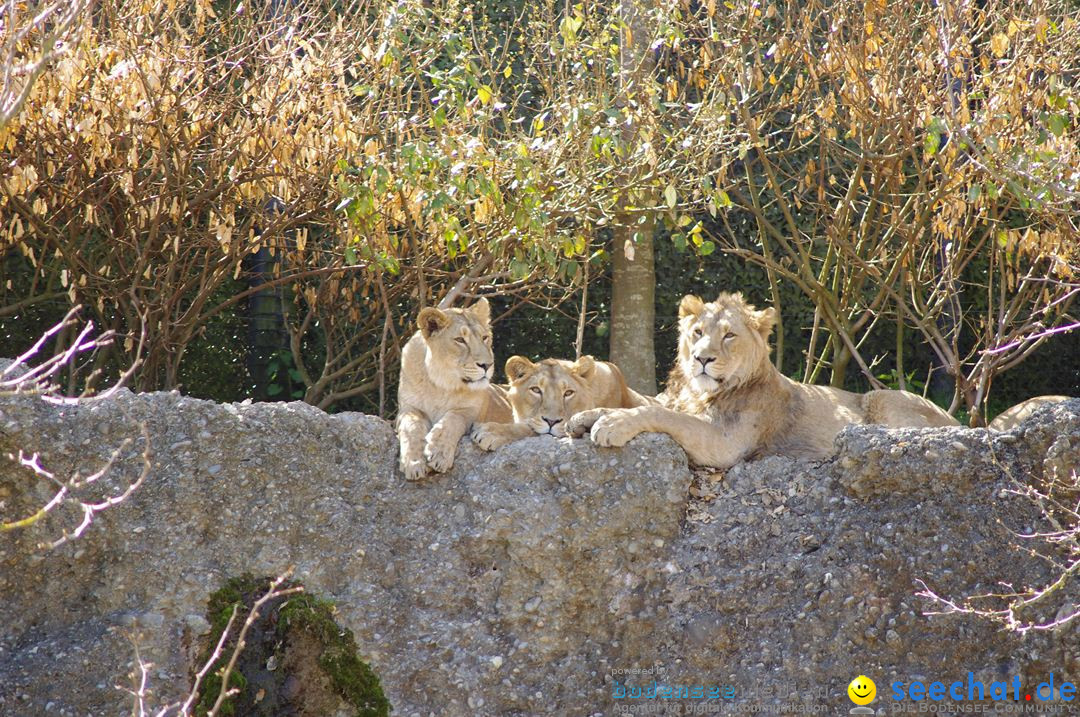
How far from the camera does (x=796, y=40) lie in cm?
765

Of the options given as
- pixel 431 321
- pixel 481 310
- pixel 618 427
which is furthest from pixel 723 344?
pixel 431 321

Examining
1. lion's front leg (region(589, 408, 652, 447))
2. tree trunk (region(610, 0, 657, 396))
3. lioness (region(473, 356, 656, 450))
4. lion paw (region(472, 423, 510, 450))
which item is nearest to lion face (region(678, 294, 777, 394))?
lioness (region(473, 356, 656, 450))

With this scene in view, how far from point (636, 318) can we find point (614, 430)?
3013 mm

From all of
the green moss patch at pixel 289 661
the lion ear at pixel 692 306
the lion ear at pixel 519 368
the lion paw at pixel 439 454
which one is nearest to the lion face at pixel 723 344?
the lion ear at pixel 692 306

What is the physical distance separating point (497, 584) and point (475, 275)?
2729 millimetres

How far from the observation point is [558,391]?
6.66m

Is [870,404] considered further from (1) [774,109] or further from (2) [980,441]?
(1) [774,109]

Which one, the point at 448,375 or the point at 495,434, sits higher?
the point at 448,375

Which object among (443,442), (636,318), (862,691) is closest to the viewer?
(862,691)

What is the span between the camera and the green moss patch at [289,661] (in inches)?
210

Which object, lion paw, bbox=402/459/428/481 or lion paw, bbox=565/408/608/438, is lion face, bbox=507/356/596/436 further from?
lion paw, bbox=402/459/428/481

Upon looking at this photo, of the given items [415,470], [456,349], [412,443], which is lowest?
[415,470]

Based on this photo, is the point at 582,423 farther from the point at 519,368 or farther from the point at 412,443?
the point at 519,368

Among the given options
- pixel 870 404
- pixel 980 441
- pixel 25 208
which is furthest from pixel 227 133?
pixel 980 441
